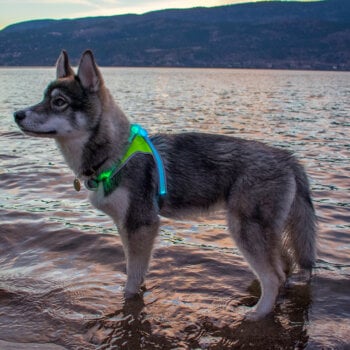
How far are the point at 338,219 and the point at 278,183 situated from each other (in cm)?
408

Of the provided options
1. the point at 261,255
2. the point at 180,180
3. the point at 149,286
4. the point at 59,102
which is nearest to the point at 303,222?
the point at 261,255

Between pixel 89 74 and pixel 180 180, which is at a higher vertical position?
pixel 89 74

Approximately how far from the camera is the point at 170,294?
616 cm

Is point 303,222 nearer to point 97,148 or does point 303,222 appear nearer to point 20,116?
point 97,148

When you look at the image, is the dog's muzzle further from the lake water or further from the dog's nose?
the lake water

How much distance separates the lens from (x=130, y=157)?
5660 mm

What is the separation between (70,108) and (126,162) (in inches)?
39.2

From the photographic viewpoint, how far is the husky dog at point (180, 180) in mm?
5379

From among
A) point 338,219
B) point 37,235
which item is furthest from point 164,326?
point 338,219

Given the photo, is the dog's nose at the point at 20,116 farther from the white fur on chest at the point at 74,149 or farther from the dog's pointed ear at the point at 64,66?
the dog's pointed ear at the point at 64,66

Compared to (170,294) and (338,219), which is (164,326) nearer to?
(170,294)

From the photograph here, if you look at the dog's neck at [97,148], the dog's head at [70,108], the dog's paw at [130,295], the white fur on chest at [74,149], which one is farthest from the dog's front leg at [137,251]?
the dog's head at [70,108]

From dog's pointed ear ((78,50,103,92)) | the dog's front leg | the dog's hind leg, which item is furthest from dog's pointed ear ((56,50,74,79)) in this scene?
the dog's hind leg

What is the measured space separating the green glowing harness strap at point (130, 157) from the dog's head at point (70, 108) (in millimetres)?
569
